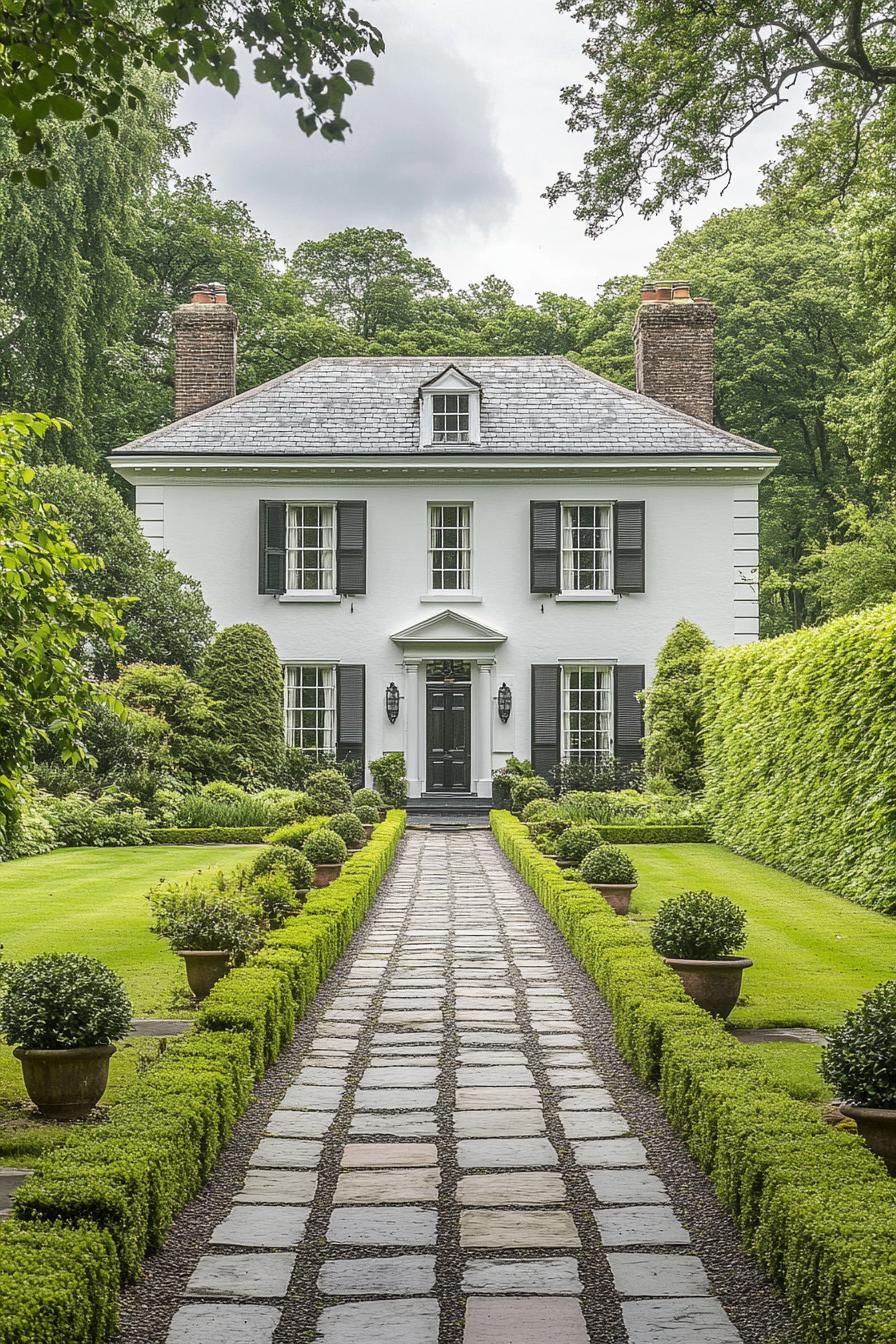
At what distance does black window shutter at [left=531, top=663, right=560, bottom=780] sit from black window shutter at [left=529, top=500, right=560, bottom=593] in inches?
62.8

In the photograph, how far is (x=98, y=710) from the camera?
20969mm

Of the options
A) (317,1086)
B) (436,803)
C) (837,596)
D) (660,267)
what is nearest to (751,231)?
(660,267)

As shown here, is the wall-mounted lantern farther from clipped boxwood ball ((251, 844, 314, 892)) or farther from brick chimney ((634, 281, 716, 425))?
clipped boxwood ball ((251, 844, 314, 892))

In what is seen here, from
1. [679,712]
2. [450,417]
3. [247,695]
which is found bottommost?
[679,712]

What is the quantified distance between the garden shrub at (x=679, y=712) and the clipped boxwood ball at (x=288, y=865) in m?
10.3

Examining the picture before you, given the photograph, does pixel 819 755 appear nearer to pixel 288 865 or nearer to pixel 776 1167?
pixel 288 865

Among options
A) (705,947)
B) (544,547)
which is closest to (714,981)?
(705,947)

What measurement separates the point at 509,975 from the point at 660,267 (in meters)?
35.9

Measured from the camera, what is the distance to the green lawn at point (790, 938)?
28.5 ft

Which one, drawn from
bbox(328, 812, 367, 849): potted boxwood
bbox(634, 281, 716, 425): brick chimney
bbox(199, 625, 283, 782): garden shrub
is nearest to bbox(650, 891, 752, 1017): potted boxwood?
bbox(328, 812, 367, 849): potted boxwood

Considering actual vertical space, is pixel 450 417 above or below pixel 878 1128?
above

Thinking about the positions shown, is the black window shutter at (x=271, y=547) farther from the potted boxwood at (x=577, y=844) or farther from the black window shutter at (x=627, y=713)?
the potted boxwood at (x=577, y=844)

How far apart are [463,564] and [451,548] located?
40 centimetres

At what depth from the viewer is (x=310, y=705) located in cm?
2545
